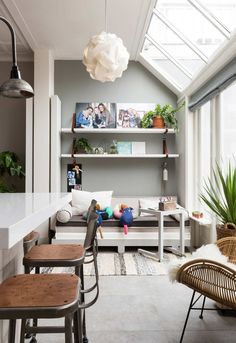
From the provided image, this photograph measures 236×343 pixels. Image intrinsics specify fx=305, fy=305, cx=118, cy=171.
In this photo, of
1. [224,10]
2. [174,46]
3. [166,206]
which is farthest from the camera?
[174,46]

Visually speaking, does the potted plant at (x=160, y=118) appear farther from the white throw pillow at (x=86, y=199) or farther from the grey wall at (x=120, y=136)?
the white throw pillow at (x=86, y=199)

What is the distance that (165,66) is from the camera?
5039mm

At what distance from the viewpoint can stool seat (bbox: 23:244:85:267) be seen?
64.6 inches

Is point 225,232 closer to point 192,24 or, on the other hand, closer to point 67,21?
point 192,24

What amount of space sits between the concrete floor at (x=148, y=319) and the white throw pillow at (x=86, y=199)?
186 cm

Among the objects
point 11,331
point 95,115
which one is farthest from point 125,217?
point 11,331

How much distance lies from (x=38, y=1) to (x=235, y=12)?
2.14 m

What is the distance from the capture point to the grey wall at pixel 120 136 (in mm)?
5258

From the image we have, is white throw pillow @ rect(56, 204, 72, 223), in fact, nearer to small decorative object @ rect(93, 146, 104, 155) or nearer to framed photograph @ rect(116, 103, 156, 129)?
small decorative object @ rect(93, 146, 104, 155)

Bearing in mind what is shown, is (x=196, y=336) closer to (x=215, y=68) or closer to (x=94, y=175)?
(x=215, y=68)

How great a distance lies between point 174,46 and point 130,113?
1275mm

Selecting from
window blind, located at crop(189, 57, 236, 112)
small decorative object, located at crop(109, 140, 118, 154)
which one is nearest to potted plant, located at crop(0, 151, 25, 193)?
small decorative object, located at crop(109, 140, 118, 154)

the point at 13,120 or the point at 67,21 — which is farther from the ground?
the point at 67,21

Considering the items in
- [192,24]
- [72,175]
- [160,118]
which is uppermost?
[192,24]
